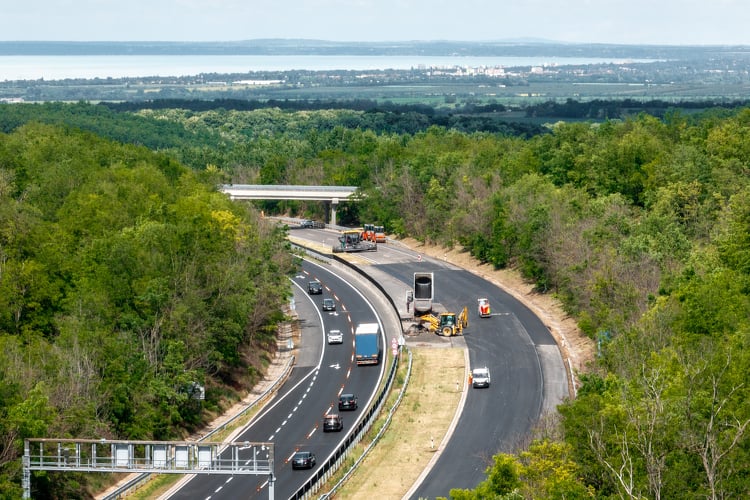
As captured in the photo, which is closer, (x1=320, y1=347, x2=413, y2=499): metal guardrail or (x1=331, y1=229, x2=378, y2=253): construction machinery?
(x1=320, y1=347, x2=413, y2=499): metal guardrail

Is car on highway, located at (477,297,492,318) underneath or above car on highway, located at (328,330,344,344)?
above


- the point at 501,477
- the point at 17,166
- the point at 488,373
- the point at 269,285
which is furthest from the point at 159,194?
the point at 501,477

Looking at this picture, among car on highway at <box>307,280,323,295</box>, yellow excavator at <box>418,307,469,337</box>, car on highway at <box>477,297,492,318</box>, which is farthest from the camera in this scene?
car on highway at <box>307,280,323,295</box>

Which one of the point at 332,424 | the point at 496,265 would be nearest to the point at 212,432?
the point at 332,424

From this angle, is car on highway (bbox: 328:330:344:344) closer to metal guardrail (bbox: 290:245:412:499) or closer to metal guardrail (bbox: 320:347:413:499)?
metal guardrail (bbox: 290:245:412:499)

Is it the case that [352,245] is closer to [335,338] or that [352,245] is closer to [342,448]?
[335,338]

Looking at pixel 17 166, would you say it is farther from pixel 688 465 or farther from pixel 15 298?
pixel 688 465

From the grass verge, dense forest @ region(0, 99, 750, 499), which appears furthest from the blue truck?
dense forest @ region(0, 99, 750, 499)
